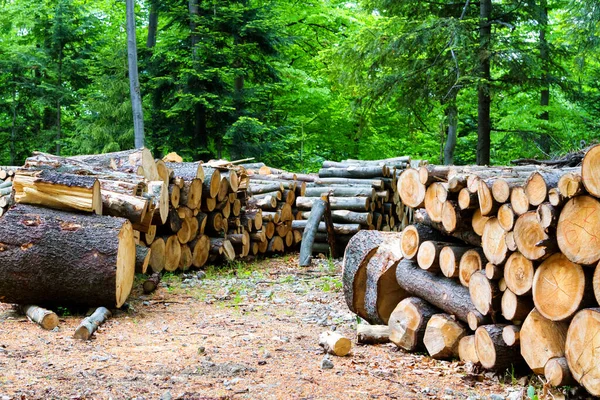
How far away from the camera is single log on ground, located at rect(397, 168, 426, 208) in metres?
5.27

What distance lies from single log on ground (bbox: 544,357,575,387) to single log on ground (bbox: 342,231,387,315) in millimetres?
2306

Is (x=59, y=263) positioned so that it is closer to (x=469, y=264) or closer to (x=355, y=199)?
(x=469, y=264)

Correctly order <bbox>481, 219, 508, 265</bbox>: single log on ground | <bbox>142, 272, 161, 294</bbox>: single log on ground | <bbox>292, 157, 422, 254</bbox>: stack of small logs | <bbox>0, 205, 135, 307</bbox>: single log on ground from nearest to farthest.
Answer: <bbox>481, 219, 508, 265</bbox>: single log on ground, <bbox>0, 205, 135, 307</bbox>: single log on ground, <bbox>142, 272, 161, 294</bbox>: single log on ground, <bbox>292, 157, 422, 254</bbox>: stack of small logs

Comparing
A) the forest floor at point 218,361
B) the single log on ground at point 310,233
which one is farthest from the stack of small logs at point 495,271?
the single log on ground at point 310,233

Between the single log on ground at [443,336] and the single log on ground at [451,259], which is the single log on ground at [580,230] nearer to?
the single log on ground at [451,259]

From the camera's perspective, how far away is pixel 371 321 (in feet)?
18.9

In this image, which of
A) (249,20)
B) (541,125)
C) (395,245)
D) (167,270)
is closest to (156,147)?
(249,20)

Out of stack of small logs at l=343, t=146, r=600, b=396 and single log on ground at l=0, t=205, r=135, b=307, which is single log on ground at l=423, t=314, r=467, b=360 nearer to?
stack of small logs at l=343, t=146, r=600, b=396

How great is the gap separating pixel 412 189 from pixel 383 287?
3.18 ft

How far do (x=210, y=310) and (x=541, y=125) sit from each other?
11026 mm

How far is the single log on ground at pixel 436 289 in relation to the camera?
15.3 feet

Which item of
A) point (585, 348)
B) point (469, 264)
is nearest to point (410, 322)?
point (469, 264)

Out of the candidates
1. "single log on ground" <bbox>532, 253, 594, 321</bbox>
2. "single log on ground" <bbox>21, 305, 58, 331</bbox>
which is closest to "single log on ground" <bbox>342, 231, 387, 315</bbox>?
"single log on ground" <bbox>532, 253, 594, 321</bbox>

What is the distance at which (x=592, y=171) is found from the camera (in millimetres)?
3344
